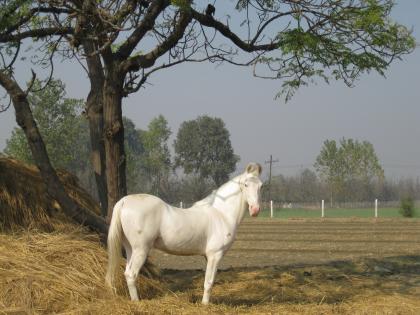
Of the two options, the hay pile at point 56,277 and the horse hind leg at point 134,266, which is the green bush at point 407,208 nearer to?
the hay pile at point 56,277

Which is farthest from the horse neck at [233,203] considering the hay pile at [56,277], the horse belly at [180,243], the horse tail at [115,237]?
the hay pile at [56,277]

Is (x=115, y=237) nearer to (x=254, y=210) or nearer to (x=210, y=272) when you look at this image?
(x=210, y=272)

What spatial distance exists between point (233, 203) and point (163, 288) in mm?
2205

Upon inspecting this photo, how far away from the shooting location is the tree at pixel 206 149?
84.9m

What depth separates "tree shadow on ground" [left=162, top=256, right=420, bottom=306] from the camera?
9.76 metres

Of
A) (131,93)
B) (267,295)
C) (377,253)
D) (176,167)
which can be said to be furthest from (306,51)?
(176,167)

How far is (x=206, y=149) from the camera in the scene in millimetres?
91062

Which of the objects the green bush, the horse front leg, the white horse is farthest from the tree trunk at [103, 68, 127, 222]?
the green bush

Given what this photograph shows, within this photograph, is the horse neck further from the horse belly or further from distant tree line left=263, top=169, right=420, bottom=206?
distant tree line left=263, top=169, right=420, bottom=206

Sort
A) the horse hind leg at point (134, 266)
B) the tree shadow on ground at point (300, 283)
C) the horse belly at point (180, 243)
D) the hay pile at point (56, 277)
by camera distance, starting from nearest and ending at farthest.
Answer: the hay pile at point (56, 277) < the horse hind leg at point (134, 266) < the horse belly at point (180, 243) < the tree shadow on ground at point (300, 283)

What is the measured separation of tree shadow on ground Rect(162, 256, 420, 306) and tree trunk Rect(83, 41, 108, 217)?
7.93 feet

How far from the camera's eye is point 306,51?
424 inches

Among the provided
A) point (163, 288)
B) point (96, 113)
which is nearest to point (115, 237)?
point (163, 288)

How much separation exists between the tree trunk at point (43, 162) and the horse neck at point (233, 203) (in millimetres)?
2695
